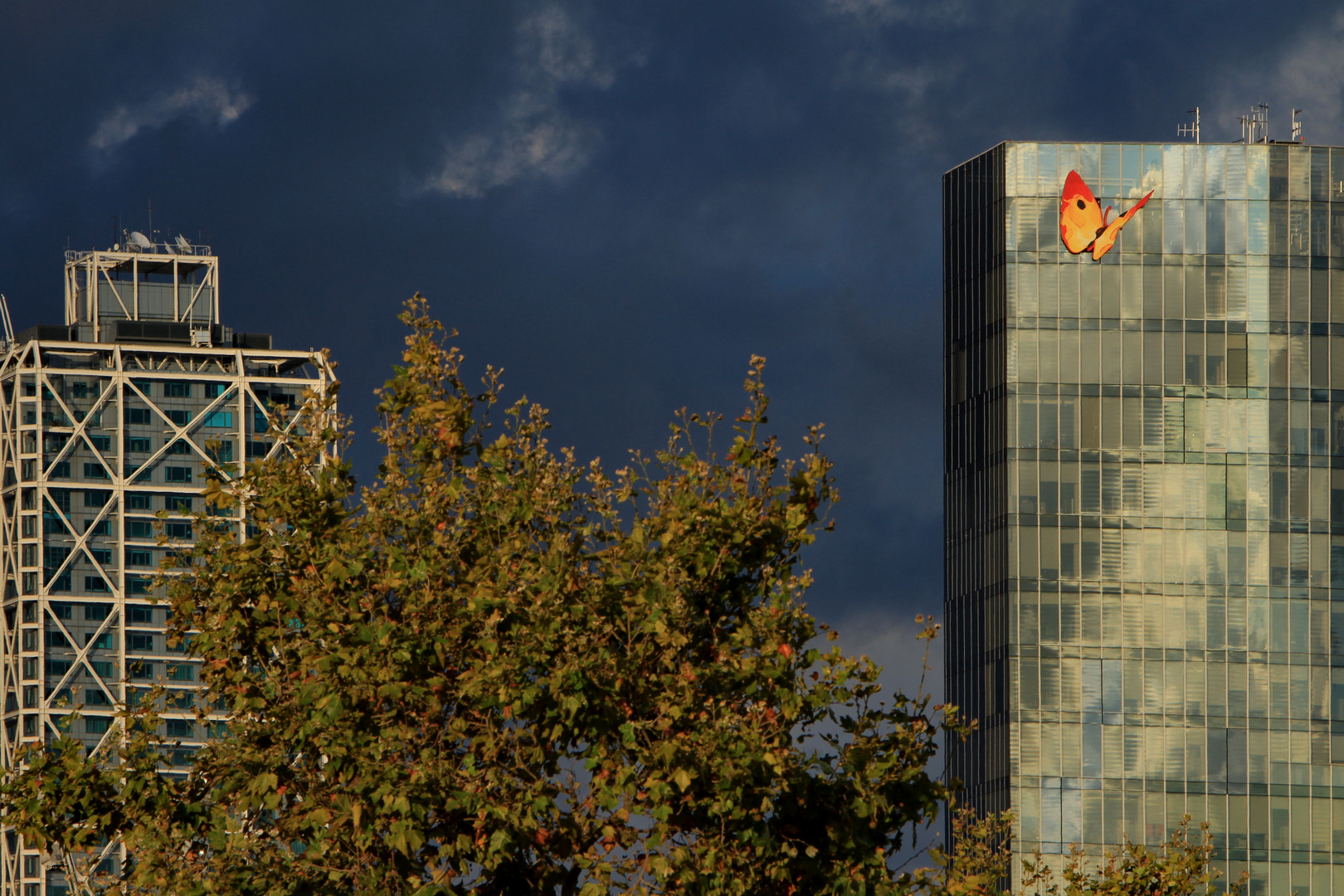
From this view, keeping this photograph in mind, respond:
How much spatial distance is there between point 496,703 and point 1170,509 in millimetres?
125978

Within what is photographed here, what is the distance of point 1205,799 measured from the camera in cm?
14562

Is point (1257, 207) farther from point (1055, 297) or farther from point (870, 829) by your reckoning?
point (870, 829)

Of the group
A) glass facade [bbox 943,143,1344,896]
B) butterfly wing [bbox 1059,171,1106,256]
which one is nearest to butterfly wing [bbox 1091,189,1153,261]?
butterfly wing [bbox 1059,171,1106,256]

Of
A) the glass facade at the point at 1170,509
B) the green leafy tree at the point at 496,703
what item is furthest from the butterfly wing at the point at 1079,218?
the green leafy tree at the point at 496,703

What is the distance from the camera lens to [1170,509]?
486 feet

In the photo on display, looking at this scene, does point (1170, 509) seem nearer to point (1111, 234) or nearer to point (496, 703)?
point (1111, 234)

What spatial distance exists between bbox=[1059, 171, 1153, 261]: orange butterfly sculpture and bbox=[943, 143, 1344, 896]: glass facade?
29.1 inches

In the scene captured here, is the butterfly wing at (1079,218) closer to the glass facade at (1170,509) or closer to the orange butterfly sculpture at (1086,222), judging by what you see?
the orange butterfly sculpture at (1086,222)

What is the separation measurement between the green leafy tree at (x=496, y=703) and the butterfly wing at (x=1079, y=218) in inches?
4807

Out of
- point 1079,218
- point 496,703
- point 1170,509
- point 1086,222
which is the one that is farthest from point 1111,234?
point 496,703

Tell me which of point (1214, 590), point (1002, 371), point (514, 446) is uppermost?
point (1002, 371)

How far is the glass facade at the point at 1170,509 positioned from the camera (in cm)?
14638

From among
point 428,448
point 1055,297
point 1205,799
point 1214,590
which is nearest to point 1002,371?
point 1055,297

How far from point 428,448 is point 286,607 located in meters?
2.95
